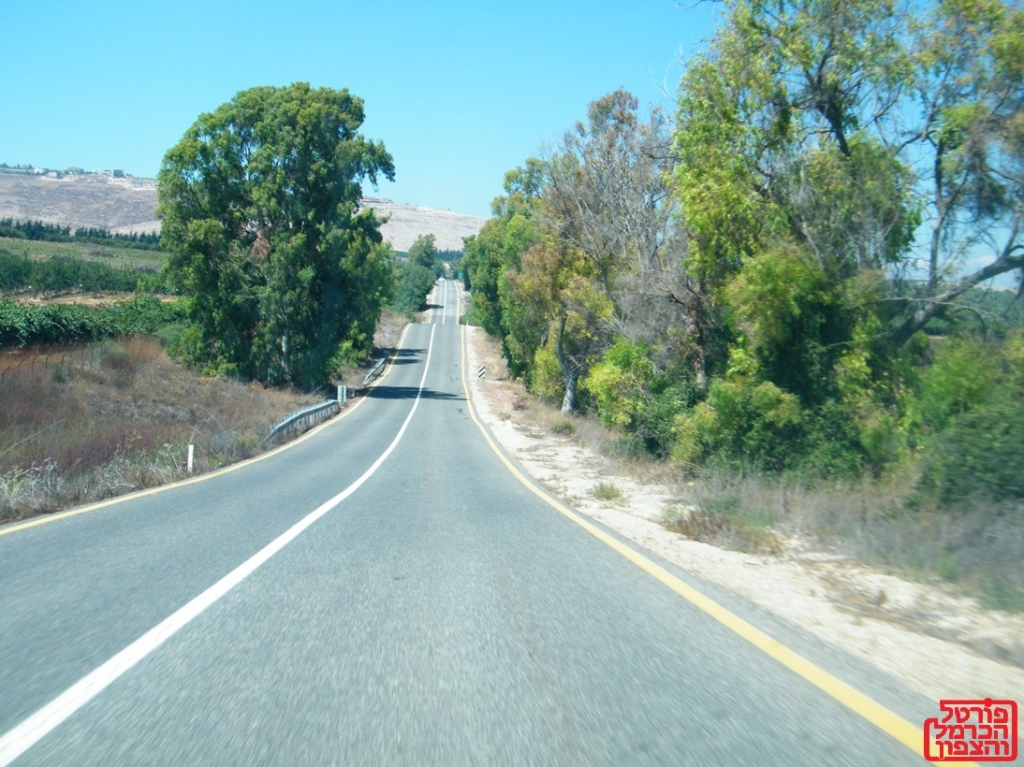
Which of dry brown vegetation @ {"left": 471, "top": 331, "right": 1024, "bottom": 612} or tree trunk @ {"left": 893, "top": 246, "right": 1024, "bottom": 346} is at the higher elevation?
tree trunk @ {"left": 893, "top": 246, "right": 1024, "bottom": 346}

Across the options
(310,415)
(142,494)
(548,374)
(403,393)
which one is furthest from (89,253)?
(142,494)

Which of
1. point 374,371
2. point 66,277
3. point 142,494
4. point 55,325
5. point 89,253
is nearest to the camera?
point 142,494

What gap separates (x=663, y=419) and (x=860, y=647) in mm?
15691

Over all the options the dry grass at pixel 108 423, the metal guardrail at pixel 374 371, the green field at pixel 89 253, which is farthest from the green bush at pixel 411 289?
the dry grass at pixel 108 423

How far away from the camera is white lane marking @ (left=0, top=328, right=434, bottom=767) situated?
4305mm

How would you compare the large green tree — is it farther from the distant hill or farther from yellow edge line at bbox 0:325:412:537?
the distant hill

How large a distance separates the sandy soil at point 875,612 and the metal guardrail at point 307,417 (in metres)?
18.1

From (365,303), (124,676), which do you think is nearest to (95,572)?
(124,676)

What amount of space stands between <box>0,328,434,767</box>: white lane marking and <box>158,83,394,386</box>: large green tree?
41.2 meters

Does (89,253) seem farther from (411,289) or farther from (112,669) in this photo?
(112,669)

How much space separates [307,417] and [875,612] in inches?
1258

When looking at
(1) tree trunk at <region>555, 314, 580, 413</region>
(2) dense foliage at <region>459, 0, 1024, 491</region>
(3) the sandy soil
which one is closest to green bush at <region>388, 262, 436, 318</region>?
(1) tree trunk at <region>555, 314, 580, 413</region>

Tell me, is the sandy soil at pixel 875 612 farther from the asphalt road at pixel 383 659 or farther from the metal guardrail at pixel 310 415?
the metal guardrail at pixel 310 415

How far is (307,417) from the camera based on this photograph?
3716 cm
